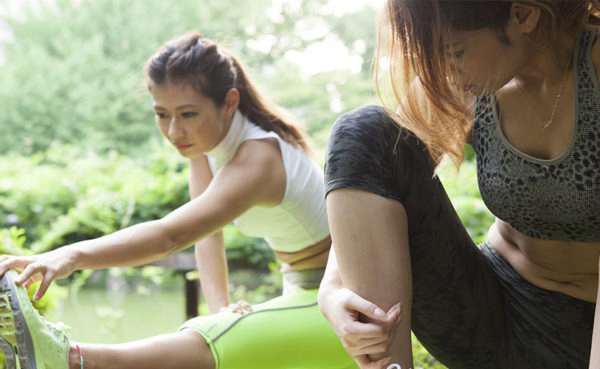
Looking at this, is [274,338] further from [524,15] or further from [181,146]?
[524,15]

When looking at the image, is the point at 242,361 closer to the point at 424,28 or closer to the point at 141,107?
the point at 424,28

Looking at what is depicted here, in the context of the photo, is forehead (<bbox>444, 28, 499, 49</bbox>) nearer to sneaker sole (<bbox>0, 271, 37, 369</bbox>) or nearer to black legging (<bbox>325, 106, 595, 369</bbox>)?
black legging (<bbox>325, 106, 595, 369</bbox>)

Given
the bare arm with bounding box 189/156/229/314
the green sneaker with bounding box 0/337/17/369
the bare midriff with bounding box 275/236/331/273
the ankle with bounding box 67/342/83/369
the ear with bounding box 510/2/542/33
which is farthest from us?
the bare arm with bounding box 189/156/229/314

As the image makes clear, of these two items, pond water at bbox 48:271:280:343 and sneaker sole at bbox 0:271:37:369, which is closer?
sneaker sole at bbox 0:271:37:369

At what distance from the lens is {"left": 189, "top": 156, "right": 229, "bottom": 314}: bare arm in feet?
7.86

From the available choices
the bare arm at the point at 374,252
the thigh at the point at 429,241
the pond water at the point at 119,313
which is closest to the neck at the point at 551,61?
the thigh at the point at 429,241

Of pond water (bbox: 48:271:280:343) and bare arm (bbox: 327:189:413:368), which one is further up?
bare arm (bbox: 327:189:413:368)

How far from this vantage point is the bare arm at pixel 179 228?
1512mm

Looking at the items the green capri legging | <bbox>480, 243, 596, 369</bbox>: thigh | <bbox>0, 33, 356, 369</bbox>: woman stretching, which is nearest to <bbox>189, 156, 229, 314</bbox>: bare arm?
<bbox>0, 33, 356, 369</bbox>: woman stretching

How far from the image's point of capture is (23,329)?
1402 millimetres

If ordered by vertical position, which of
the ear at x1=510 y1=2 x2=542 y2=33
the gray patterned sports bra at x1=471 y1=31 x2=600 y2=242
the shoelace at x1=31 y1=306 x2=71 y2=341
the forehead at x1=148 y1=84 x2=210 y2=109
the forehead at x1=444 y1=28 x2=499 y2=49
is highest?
the ear at x1=510 y1=2 x2=542 y2=33

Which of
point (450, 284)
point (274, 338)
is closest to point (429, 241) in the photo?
point (450, 284)

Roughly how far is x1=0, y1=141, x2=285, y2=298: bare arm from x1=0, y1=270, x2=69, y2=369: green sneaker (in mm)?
30

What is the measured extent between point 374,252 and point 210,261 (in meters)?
1.24
